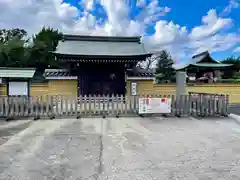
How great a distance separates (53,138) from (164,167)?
3.48m

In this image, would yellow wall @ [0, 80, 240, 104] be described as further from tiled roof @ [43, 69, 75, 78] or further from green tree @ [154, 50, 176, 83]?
green tree @ [154, 50, 176, 83]

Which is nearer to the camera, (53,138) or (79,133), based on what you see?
(53,138)

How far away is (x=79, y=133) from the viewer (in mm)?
6535

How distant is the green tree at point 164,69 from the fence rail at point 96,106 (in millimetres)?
20262

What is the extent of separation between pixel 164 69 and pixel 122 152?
1264 inches

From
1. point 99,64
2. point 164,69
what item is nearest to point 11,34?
point 164,69

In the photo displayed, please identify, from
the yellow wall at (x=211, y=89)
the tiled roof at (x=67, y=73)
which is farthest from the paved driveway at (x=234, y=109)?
the tiled roof at (x=67, y=73)

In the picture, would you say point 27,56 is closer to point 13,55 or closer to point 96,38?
point 13,55

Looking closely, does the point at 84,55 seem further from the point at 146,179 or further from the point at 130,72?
the point at 146,179

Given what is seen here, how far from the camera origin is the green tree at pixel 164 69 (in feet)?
102

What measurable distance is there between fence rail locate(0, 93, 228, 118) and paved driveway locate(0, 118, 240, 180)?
1389 millimetres

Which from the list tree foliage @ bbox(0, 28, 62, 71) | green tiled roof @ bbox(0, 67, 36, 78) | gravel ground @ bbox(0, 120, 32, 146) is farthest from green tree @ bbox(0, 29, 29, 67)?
gravel ground @ bbox(0, 120, 32, 146)

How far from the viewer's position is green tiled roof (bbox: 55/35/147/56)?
49.3ft

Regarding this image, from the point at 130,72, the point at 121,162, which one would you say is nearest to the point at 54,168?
the point at 121,162
